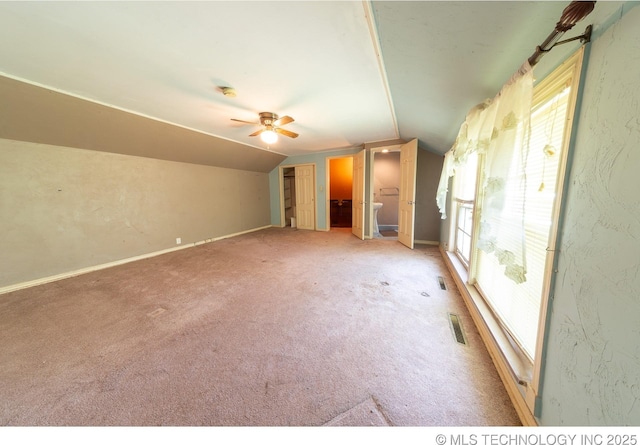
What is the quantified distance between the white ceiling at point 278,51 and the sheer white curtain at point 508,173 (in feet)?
0.88

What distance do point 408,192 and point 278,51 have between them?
10.8 ft

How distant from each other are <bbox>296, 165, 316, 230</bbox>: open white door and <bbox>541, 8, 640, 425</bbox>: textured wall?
517 centimetres

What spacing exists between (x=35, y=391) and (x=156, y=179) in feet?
11.3

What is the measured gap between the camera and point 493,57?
1.30 meters

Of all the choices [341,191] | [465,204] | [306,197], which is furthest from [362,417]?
[341,191]

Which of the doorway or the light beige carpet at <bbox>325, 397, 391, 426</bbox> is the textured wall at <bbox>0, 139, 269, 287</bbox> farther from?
the doorway

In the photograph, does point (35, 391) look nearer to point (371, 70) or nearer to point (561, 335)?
point (561, 335)

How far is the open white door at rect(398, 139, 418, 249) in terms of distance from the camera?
3873 millimetres

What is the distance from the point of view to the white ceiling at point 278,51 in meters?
1.15

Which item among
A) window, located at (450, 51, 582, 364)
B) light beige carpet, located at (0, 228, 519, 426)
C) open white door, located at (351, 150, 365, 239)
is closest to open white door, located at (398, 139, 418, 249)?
open white door, located at (351, 150, 365, 239)

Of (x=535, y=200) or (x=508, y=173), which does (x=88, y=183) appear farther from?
(x=535, y=200)

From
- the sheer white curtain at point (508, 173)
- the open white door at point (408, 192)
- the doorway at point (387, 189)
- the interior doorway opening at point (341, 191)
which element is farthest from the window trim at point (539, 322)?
the interior doorway opening at point (341, 191)

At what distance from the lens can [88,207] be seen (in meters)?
3.07

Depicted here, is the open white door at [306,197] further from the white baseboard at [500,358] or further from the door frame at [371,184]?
the white baseboard at [500,358]
